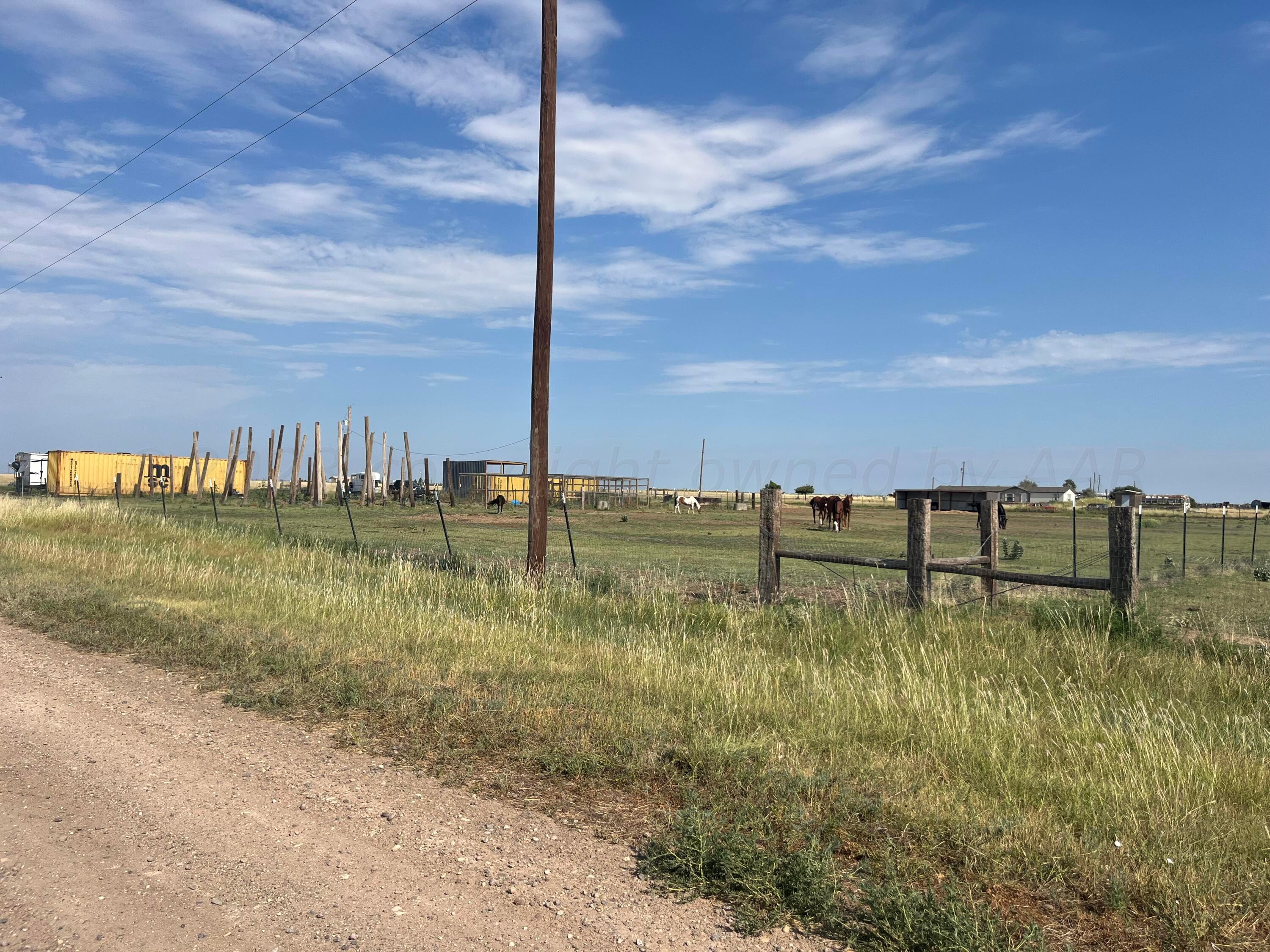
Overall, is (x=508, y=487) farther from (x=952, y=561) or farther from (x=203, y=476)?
(x=952, y=561)

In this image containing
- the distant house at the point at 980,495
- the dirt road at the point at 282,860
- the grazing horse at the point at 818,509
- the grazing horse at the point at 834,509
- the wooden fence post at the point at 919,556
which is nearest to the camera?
the dirt road at the point at 282,860

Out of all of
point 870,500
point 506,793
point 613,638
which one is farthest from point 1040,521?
point 870,500

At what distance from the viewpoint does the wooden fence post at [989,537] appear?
11.5 metres

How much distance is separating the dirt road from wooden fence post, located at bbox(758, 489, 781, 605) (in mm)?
6837

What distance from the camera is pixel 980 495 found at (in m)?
46.1

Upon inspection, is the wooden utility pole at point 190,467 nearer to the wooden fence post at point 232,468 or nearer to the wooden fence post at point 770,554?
the wooden fence post at point 232,468

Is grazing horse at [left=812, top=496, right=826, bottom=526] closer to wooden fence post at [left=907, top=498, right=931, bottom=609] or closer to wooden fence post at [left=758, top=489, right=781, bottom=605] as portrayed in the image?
wooden fence post at [left=758, top=489, right=781, bottom=605]

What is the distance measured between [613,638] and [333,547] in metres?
11.0

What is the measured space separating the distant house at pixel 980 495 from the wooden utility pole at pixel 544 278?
16775 mm

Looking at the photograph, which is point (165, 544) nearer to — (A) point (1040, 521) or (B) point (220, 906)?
(B) point (220, 906)

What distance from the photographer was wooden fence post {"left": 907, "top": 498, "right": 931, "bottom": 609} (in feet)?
33.7

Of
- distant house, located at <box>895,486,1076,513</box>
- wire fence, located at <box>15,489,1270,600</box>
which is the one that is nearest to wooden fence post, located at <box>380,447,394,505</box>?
wire fence, located at <box>15,489,1270,600</box>

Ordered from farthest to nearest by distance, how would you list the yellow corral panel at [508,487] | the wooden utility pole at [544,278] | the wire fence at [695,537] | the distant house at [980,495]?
the yellow corral panel at [508,487]
the distant house at [980,495]
the wire fence at [695,537]
the wooden utility pole at [544,278]

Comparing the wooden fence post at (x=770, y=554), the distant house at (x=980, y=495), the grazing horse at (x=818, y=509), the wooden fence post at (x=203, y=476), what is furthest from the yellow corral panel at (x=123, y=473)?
the wooden fence post at (x=770, y=554)
